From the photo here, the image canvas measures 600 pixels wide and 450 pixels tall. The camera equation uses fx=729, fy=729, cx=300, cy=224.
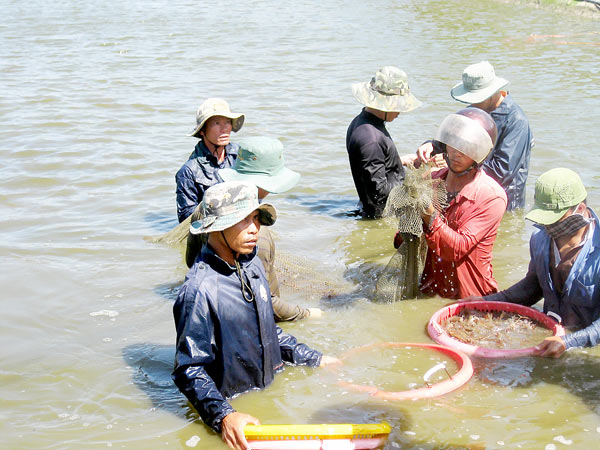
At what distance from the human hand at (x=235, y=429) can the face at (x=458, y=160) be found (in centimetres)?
244

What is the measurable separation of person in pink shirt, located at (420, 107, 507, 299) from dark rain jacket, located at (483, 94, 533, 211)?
2.02 m

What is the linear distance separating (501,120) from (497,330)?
281cm

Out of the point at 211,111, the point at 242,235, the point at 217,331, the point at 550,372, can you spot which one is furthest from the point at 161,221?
the point at 550,372

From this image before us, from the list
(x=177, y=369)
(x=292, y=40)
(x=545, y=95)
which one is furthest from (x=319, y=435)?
(x=292, y=40)

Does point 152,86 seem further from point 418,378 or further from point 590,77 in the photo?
point 418,378

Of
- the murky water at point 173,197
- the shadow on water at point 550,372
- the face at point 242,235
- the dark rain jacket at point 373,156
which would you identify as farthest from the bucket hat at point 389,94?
the face at point 242,235

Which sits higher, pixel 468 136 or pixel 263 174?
pixel 468 136

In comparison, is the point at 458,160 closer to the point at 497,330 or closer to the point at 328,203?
the point at 497,330

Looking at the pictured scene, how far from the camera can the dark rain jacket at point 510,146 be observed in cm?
737

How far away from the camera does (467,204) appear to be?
5.36 m

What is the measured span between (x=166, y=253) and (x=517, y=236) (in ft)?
12.6

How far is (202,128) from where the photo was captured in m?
6.51

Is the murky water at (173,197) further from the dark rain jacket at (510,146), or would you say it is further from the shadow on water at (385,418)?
the dark rain jacket at (510,146)

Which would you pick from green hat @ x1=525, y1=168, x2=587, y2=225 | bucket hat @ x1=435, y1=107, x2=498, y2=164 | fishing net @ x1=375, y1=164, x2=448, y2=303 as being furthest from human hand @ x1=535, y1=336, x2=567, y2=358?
bucket hat @ x1=435, y1=107, x2=498, y2=164
